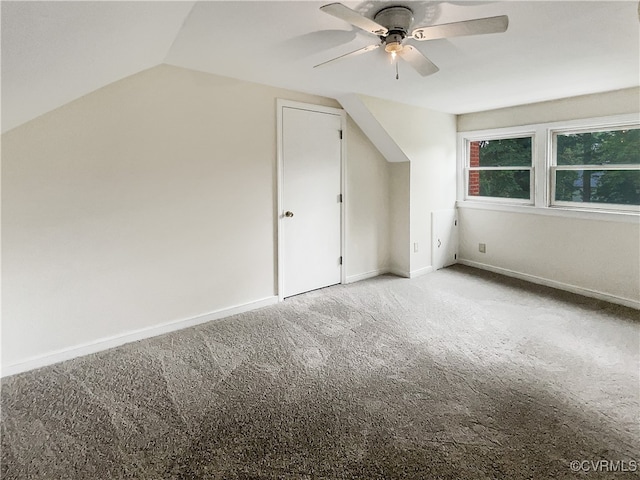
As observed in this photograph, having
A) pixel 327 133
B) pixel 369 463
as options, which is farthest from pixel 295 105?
pixel 369 463

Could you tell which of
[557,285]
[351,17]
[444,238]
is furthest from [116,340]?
[557,285]

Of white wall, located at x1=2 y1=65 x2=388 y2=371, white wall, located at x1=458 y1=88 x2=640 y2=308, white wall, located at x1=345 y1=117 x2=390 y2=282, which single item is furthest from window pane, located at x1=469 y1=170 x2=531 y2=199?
white wall, located at x1=2 y1=65 x2=388 y2=371

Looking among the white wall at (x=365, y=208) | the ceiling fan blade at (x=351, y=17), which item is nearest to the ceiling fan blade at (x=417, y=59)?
the ceiling fan blade at (x=351, y=17)

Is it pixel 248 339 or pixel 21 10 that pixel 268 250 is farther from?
pixel 21 10

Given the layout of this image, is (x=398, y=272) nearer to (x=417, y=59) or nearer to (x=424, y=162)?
(x=424, y=162)

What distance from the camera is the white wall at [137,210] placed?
2465 millimetres

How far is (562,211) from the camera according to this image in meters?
4.05

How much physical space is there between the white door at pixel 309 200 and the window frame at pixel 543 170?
2.02 meters

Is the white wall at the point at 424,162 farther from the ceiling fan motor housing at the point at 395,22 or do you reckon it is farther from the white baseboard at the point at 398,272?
the ceiling fan motor housing at the point at 395,22

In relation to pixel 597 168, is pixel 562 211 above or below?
below

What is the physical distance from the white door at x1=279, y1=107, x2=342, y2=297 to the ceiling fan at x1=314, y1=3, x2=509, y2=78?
68.2 inches

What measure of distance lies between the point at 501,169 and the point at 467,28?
3364 mm

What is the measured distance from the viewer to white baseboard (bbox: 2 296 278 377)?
2516mm

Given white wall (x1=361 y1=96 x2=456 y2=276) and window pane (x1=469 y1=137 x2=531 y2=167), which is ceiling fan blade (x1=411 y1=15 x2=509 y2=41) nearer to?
white wall (x1=361 y1=96 x2=456 y2=276)
